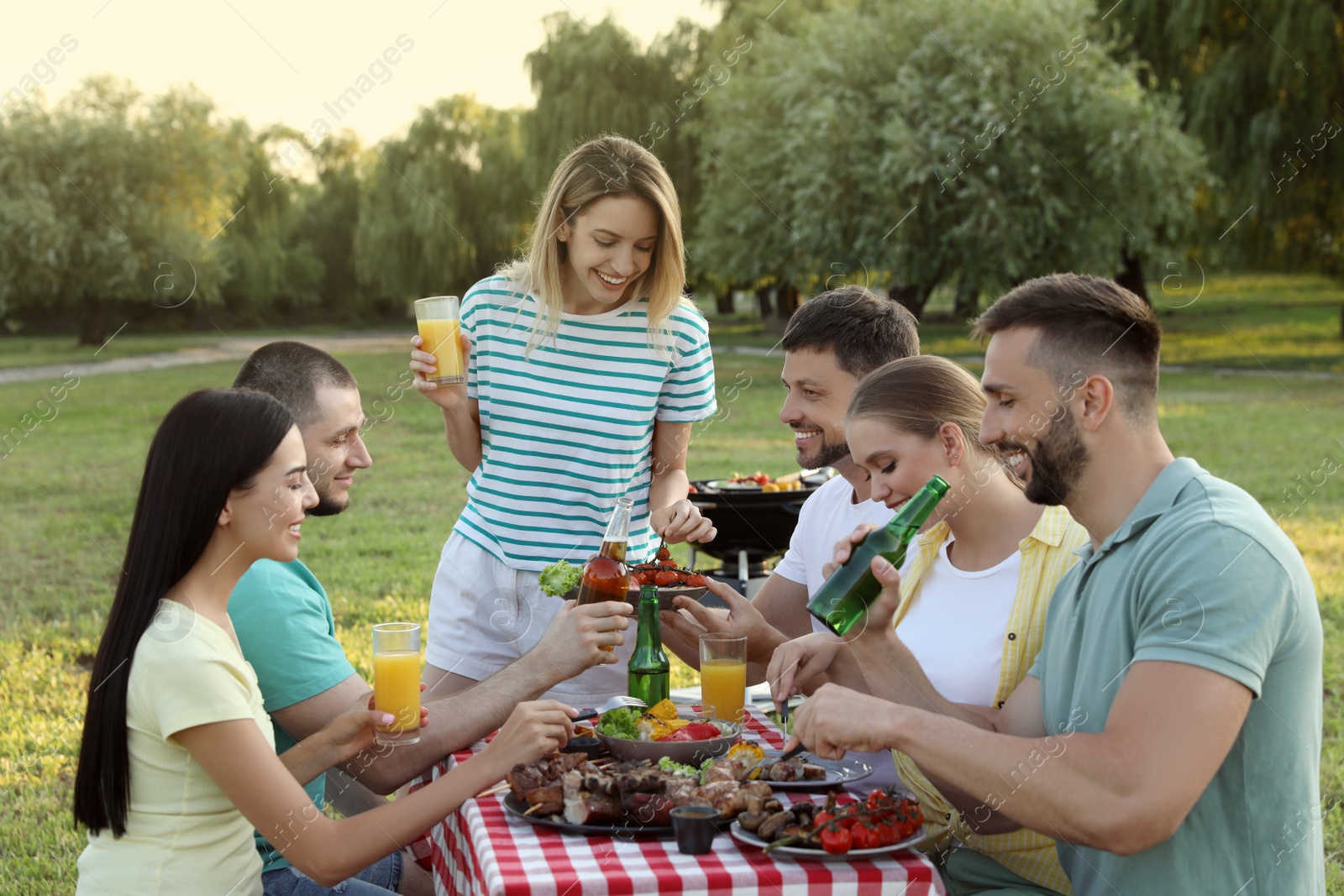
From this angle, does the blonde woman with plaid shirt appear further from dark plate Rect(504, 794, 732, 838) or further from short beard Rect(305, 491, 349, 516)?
short beard Rect(305, 491, 349, 516)

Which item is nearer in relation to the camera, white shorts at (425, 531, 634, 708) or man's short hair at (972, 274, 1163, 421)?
man's short hair at (972, 274, 1163, 421)

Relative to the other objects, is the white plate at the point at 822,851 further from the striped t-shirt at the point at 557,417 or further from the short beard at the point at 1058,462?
the striped t-shirt at the point at 557,417

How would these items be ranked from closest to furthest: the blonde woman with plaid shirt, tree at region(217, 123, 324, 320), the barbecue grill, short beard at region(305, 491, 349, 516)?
1. the blonde woman with plaid shirt
2. short beard at region(305, 491, 349, 516)
3. the barbecue grill
4. tree at region(217, 123, 324, 320)

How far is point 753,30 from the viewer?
28.6m

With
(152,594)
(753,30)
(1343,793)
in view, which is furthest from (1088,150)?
(152,594)

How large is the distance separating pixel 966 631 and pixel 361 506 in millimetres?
9980

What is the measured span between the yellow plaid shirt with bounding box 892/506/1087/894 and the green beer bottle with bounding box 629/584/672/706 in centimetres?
59

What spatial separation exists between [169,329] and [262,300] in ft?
15.9

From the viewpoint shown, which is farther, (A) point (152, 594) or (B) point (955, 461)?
(B) point (955, 461)

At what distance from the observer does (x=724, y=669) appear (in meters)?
2.90

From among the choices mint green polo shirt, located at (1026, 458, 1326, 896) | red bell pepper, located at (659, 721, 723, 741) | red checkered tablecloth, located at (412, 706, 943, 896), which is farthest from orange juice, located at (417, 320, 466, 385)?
mint green polo shirt, located at (1026, 458, 1326, 896)

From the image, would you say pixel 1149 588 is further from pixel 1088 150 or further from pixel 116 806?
pixel 1088 150

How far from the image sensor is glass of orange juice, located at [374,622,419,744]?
2469 millimetres

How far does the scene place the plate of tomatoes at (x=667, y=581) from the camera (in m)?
2.91
